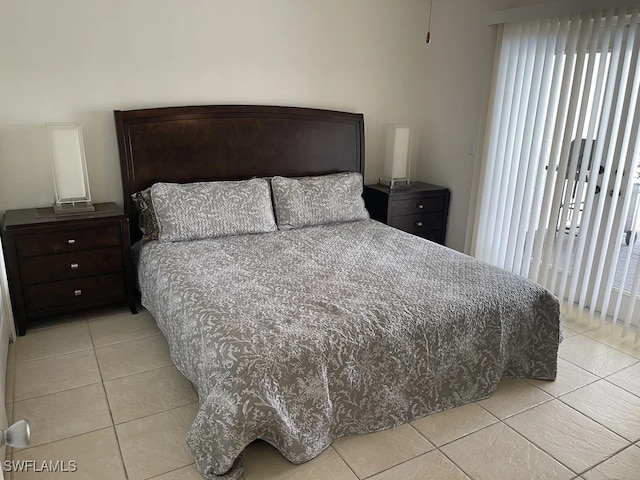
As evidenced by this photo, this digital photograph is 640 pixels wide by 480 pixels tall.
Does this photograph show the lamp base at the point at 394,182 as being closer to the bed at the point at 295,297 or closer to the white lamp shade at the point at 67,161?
the bed at the point at 295,297

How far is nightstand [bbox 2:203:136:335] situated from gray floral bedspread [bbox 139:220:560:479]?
0.21 m

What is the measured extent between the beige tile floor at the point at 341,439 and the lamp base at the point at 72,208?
764 millimetres

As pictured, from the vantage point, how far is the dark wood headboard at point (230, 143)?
3189 millimetres

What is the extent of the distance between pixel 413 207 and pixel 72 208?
8.36ft

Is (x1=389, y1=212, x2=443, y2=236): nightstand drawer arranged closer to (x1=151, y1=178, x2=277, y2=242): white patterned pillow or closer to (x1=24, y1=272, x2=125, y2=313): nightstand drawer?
(x1=151, y1=178, x2=277, y2=242): white patterned pillow

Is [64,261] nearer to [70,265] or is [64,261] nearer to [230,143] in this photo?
[70,265]

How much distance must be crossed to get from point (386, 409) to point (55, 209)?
92.4 inches

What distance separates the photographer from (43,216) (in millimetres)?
2867

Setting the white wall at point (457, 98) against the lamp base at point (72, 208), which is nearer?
the lamp base at point (72, 208)

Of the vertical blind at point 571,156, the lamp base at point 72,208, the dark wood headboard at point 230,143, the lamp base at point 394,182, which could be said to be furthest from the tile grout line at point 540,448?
the lamp base at point 72,208

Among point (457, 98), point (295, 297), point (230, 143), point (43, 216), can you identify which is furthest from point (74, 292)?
point (457, 98)

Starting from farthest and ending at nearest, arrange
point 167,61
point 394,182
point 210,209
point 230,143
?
point 394,182 < point 230,143 < point 167,61 < point 210,209

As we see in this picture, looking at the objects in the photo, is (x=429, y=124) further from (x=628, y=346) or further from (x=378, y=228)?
(x=628, y=346)

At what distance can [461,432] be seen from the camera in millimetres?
2133
